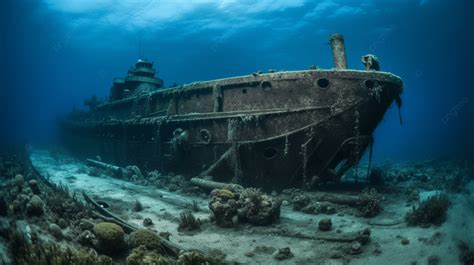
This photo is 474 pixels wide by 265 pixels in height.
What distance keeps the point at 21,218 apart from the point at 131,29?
48.9 meters

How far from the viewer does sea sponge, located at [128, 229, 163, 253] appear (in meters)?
5.54

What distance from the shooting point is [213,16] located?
42.2 meters

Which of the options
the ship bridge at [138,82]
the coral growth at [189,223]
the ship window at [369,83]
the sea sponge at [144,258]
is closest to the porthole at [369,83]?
the ship window at [369,83]

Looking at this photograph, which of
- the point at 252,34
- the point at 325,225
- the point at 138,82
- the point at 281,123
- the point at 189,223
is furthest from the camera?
the point at 252,34

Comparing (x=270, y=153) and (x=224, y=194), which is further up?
(x=270, y=153)

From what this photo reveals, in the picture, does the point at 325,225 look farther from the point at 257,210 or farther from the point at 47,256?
the point at 47,256

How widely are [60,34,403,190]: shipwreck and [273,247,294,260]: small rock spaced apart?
13.9ft

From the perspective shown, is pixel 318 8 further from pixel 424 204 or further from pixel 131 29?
pixel 424 204

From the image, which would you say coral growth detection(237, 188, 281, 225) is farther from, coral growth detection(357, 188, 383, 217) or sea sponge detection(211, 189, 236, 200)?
coral growth detection(357, 188, 383, 217)

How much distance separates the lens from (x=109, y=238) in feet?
18.0

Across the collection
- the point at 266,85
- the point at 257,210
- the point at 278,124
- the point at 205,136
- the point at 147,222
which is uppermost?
the point at 266,85

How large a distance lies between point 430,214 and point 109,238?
21.7ft

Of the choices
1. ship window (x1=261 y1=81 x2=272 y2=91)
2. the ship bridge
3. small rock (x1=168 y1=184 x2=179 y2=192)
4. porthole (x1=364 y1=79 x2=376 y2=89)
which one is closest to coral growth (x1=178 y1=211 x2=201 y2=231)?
small rock (x1=168 y1=184 x2=179 y2=192)

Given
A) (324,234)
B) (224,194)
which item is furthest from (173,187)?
(324,234)
